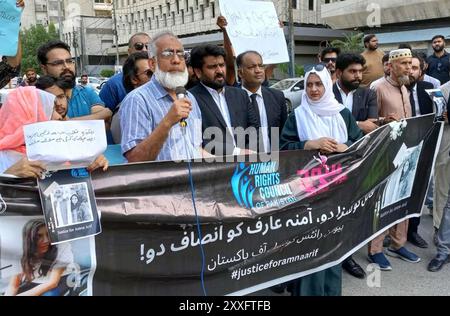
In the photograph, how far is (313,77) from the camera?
322 cm

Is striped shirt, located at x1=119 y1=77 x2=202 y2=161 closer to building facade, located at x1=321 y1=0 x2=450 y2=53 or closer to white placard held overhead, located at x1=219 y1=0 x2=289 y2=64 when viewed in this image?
white placard held overhead, located at x1=219 y1=0 x2=289 y2=64

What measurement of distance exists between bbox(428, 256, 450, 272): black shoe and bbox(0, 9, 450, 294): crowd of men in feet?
0.03

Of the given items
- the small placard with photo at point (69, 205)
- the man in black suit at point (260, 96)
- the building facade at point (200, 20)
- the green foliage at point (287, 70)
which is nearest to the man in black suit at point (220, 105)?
the man in black suit at point (260, 96)

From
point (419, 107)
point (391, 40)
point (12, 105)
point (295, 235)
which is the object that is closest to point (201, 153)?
point (295, 235)

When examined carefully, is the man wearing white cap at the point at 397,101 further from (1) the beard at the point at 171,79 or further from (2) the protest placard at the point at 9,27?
(2) the protest placard at the point at 9,27

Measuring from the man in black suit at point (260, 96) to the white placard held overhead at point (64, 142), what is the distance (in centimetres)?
179

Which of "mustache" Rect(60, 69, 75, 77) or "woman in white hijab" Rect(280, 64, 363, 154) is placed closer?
"woman in white hijab" Rect(280, 64, 363, 154)

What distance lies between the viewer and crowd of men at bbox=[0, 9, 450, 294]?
270 centimetres

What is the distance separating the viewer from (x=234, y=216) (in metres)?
2.75

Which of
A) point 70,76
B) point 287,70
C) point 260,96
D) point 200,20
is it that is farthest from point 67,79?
point 200,20

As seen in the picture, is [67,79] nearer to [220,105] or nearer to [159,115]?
[159,115]

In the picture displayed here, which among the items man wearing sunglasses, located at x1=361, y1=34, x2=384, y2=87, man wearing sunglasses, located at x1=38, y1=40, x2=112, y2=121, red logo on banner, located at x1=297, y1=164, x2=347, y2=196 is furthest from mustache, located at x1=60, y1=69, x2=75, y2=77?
man wearing sunglasses, located at x1=361, y1=34, x2=384, y2=87
